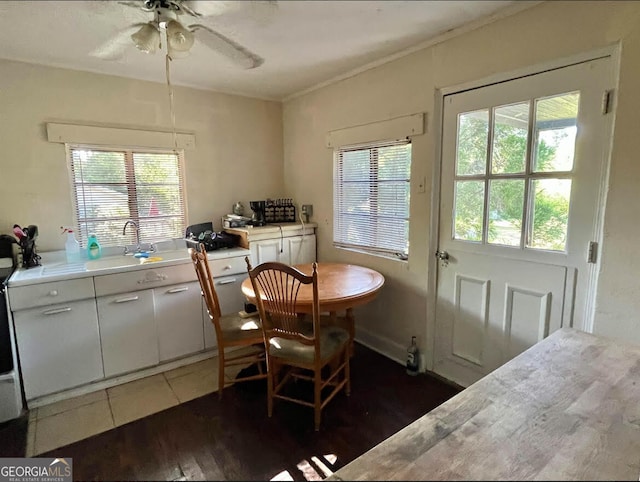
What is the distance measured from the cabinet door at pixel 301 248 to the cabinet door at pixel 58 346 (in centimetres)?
154

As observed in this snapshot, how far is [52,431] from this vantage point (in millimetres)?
1904

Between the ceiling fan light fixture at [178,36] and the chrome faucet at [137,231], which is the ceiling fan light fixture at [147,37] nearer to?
the ceiling fan light fixture at [178,36]

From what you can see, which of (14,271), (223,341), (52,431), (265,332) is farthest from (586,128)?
(14,271)

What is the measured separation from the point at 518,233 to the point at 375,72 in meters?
1.52

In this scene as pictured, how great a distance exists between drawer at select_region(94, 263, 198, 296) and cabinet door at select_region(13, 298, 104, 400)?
0.13 meters

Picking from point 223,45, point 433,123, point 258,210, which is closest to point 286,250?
point 258,210

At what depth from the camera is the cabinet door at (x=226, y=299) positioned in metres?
2.72

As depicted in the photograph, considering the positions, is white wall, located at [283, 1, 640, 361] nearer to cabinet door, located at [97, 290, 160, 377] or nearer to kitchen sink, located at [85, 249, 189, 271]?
kitchen sink, located at [85, 249, 189, 271]

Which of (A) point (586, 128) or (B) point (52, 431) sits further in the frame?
(B) point (52, 431)

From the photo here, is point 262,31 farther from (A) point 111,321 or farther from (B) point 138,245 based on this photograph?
(A) point 111,321

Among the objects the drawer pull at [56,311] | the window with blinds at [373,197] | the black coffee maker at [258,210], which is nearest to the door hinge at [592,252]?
the window with blinds at [373,197]

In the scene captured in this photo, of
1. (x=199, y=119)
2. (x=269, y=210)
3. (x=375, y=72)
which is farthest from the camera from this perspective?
(x=269, y=210)

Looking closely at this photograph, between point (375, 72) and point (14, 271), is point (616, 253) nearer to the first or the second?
point (375, 72)

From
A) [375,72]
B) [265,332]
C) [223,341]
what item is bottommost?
[223,341]
